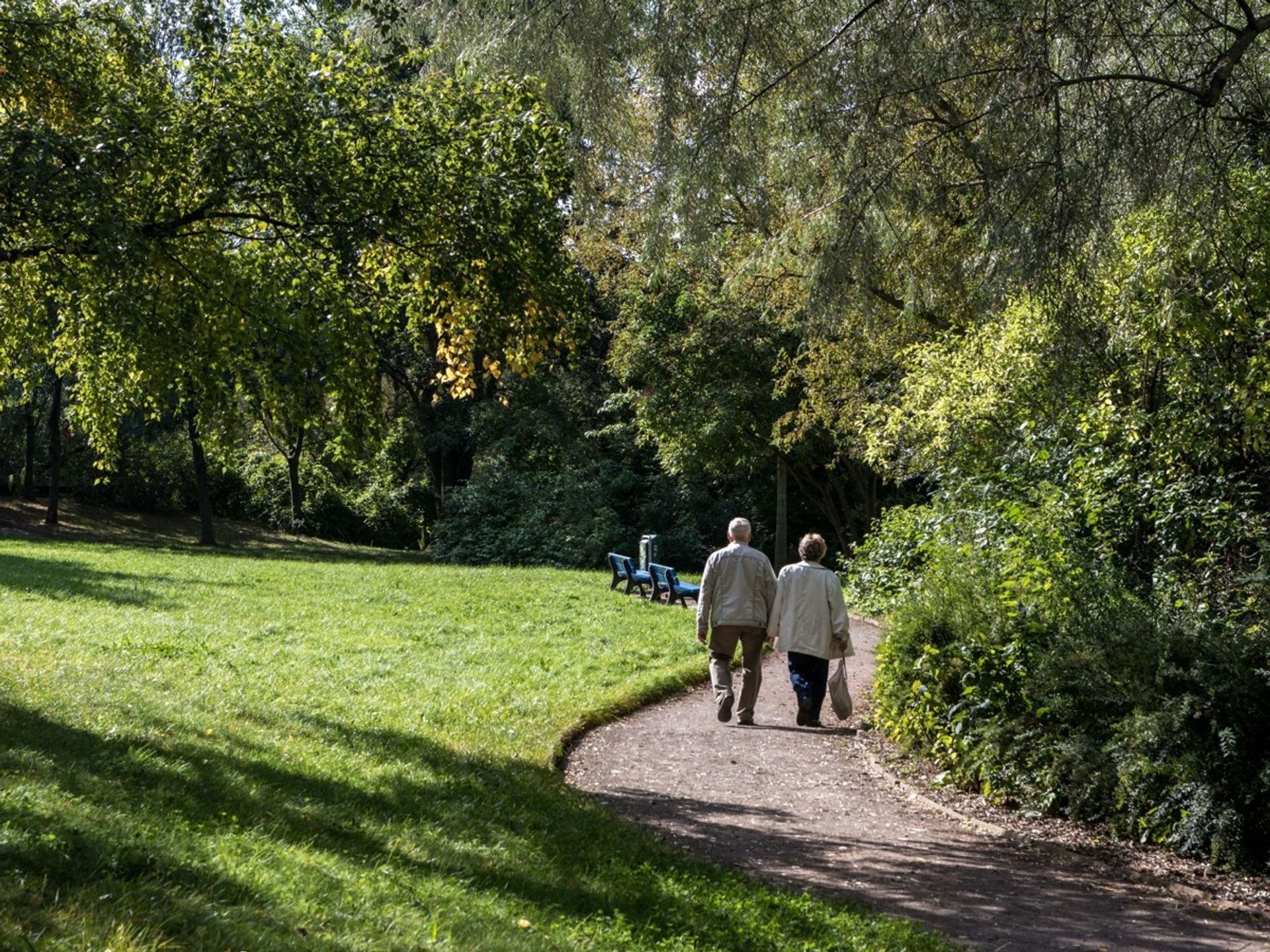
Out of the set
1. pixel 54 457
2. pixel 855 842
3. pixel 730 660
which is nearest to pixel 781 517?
pixel 730 660

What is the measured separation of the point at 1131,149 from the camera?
9.70m

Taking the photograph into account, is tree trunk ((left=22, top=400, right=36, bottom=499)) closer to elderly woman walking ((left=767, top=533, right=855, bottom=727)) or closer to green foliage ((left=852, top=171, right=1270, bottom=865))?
elderly woman walking ((left=767, top=533, right=855, bottom=727))

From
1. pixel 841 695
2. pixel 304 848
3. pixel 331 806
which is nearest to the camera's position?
pixel 304 848

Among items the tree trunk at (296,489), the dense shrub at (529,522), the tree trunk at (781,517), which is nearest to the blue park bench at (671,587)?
the dense shrub at (529,522)

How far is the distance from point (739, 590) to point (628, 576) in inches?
437

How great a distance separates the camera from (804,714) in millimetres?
11438

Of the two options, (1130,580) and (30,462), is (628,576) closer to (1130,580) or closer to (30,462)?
(1130,580)

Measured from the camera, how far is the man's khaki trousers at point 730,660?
11.2 meters

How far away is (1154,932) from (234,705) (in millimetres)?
7131

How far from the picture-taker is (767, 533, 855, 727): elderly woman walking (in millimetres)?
11008

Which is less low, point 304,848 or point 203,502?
point 203,502

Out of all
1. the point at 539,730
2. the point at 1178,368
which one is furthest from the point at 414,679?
the point at 1178,368

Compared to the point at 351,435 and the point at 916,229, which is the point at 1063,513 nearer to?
the point at 916,229

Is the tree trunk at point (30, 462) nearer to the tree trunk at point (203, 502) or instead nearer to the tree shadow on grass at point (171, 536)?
the tree shadow on grass at point (171, 536)
